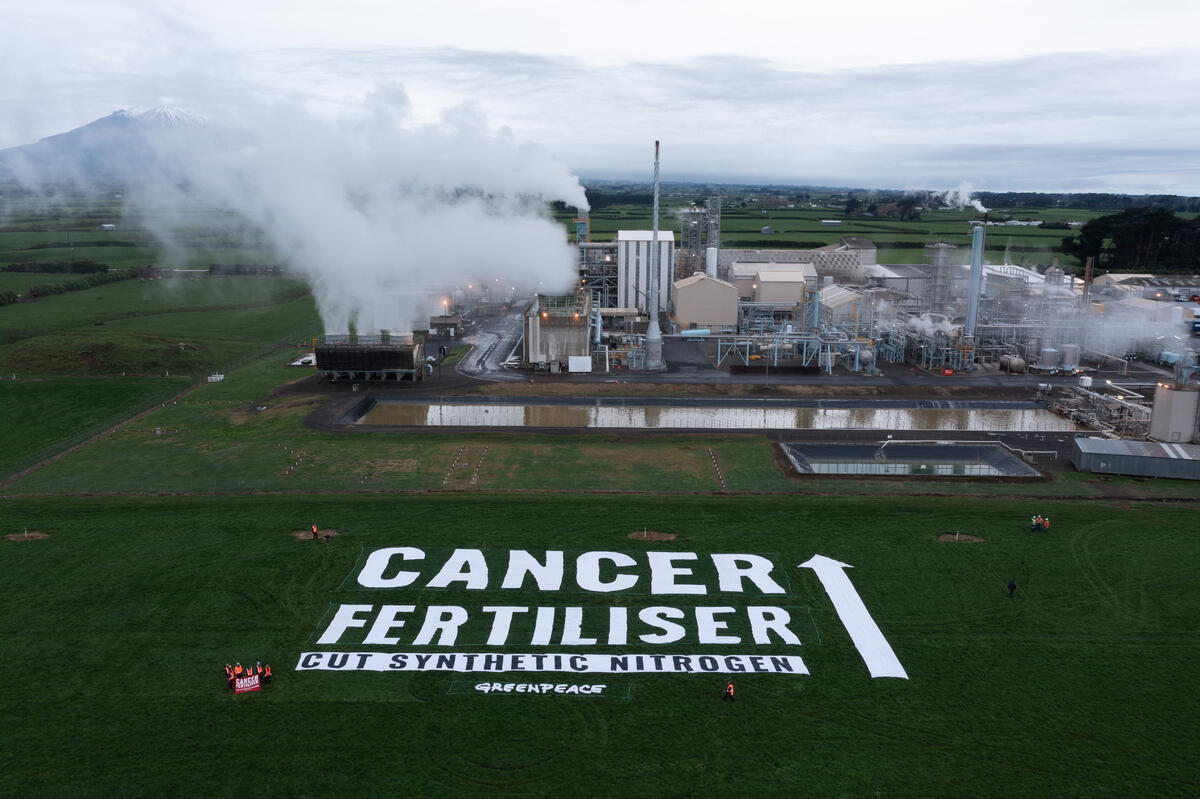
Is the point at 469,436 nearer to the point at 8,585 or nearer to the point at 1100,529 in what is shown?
the point at 8,585

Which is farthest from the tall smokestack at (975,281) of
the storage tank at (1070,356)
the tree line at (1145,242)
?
the tree line at (1145,242)

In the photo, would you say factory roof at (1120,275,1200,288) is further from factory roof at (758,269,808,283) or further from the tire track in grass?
the tire track in grass

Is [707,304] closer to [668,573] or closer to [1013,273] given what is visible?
[1013,273]

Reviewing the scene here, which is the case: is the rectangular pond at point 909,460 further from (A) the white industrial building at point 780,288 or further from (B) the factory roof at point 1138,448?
(A) the white industrial building at point 780,288

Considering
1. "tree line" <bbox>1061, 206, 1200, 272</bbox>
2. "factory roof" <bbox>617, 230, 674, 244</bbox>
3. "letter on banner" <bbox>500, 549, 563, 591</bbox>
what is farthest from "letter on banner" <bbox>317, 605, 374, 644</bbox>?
"tree line" <bbox>1061, 206, 1200, 272</bbox>

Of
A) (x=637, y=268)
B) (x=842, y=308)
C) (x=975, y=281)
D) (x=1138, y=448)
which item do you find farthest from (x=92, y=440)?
(x=975, y=281)
